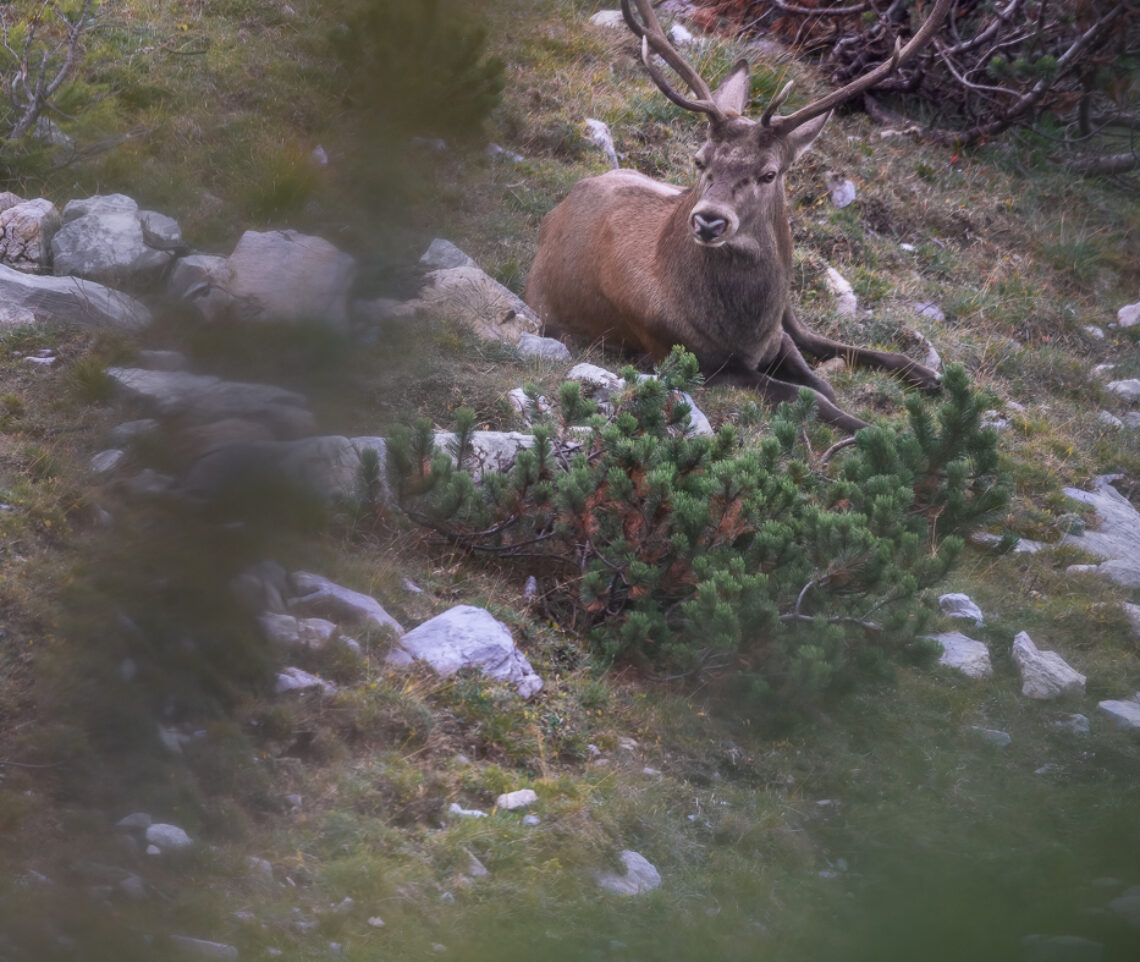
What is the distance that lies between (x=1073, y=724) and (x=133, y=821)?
14.2 ft

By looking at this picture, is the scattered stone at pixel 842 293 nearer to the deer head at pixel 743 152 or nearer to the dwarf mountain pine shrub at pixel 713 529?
the deer head at pixel 743 152

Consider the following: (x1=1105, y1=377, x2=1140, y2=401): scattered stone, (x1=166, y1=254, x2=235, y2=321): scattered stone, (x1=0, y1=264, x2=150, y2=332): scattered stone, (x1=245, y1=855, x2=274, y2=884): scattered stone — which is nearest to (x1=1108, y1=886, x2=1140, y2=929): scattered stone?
(x1=166, y1=254, x2=235, y2=321): scattered stone

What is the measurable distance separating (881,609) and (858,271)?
601 centimetres

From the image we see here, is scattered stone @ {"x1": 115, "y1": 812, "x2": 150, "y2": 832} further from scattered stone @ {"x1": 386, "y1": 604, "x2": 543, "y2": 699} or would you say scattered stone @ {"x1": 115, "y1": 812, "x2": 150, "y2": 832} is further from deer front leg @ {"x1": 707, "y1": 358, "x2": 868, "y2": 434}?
deer front leg @ {"x1": 707, "y1": 358, "x2": 868, "y2": 434}

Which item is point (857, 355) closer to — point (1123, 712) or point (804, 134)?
point (804, 134)

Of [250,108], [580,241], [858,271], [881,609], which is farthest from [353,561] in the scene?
[858,271]

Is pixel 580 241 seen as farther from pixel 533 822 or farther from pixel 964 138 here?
pixel 964 138

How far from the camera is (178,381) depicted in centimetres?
94

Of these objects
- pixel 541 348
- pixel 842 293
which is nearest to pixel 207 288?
pixel 541 348

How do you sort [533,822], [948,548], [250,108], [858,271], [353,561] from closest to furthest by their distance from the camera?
[250,108], [533,822], [353,561], [948,548], [858,271]

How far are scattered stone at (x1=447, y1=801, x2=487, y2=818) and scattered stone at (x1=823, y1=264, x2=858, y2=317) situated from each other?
626 centimetres

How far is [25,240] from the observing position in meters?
6.06

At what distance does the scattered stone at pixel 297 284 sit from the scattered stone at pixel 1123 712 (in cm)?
446

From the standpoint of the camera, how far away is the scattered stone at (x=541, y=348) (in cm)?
663
